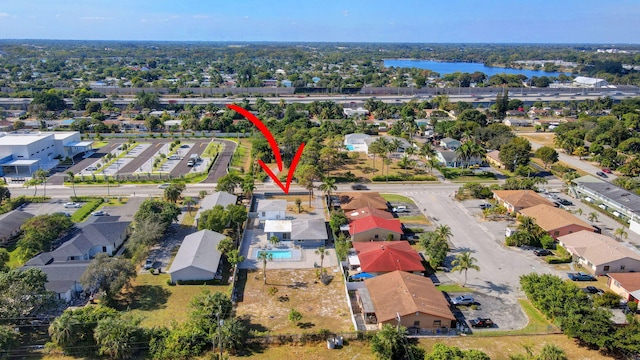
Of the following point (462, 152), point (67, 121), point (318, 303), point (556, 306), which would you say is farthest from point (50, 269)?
point (67, 121)

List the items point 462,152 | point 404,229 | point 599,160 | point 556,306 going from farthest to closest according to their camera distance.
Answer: point 599,160, point 462,152, point 404,229, point 556,306

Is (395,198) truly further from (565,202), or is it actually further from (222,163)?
(222,163)

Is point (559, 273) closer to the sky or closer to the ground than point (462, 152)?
closer to the ground

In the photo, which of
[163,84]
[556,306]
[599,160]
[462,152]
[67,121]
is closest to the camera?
[556,306]

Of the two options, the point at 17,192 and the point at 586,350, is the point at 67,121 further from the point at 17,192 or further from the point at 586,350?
the point at 586,350

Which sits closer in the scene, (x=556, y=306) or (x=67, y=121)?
(x=556, y=306)

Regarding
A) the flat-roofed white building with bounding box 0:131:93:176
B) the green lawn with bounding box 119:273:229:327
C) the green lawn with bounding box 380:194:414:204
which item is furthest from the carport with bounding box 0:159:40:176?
the green lawn with bounding box 380:194:414:204

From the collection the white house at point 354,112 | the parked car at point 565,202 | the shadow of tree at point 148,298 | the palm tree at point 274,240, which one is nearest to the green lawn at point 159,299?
the shadow of tree at point 148,298

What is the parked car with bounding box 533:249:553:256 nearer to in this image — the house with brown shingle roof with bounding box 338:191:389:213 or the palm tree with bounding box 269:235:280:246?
the house with brown shingle roof with bounding box 338:191:389:213
